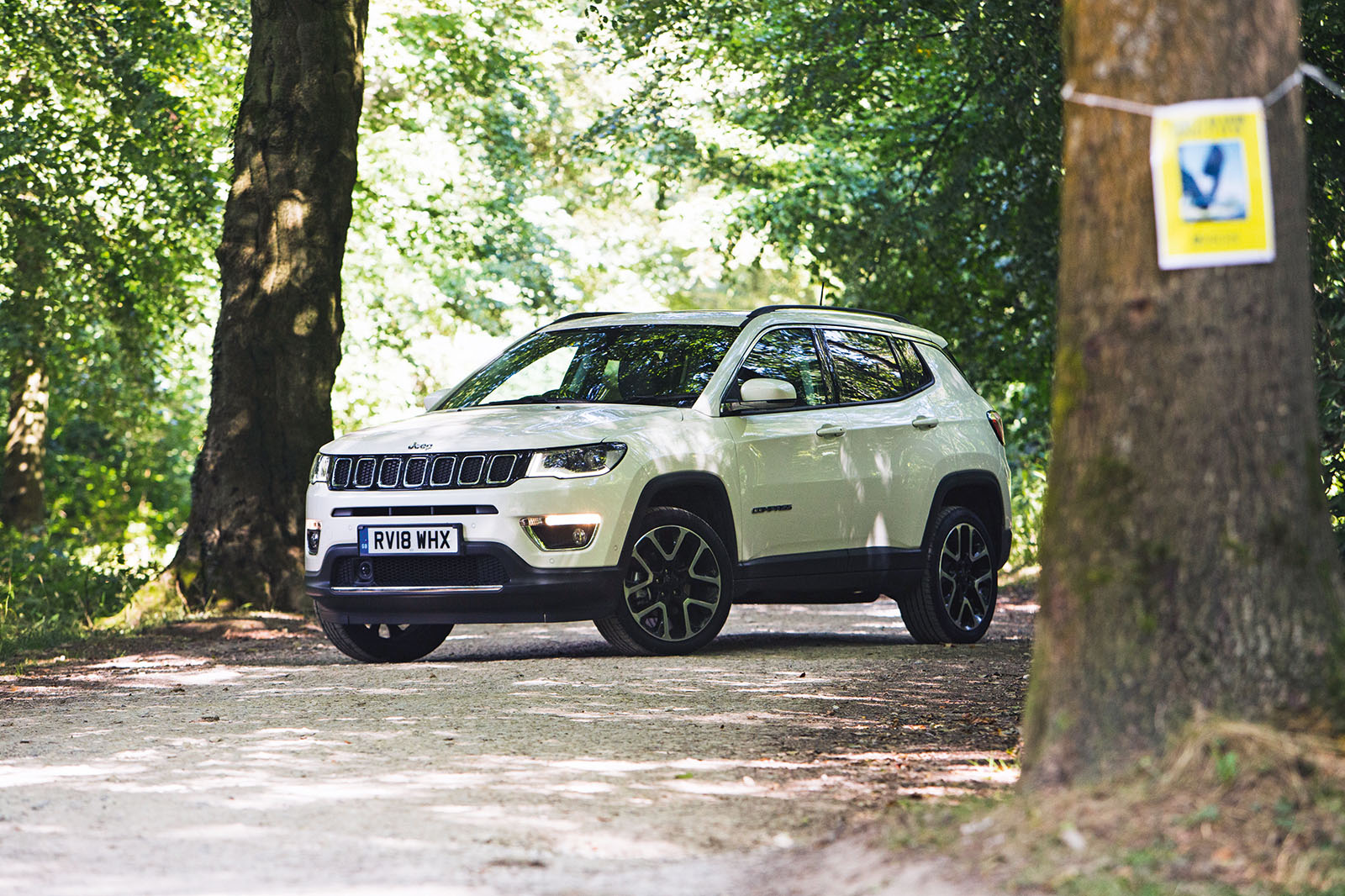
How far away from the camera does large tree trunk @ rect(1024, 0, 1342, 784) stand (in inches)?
173

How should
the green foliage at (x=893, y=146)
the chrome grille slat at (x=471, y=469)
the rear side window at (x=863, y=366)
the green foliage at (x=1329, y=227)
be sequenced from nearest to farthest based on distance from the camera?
the chrome grille slat at (x=471, y=469), the green foliage at (x=1329, y=227), the rear side window at (x=863, y=366), the green foliage at (x=893, y=146)

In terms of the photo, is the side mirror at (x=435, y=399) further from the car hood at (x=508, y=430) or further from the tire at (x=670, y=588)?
the tire at (x=670, y=588)

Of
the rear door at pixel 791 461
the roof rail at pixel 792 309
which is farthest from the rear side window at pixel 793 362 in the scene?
the roof rail at pixel 792 309

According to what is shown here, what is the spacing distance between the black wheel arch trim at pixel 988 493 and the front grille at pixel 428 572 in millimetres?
3087

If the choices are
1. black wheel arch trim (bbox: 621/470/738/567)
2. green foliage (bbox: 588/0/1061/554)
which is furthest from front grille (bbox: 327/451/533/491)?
green foliage (bbox: 588/0/1061/554)

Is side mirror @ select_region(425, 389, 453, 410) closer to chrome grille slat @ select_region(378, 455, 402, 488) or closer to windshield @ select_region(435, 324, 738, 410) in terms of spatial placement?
windshield @ select_region(435, 324, 738, 410)

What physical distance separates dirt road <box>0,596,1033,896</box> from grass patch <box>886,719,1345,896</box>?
261 millimetres

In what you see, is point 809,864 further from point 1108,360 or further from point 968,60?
point 968,60

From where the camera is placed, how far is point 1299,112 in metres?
4.70

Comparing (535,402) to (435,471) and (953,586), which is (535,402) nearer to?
(435,471)

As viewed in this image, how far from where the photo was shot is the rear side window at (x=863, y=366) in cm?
1020

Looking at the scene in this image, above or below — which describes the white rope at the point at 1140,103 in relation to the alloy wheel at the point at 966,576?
above

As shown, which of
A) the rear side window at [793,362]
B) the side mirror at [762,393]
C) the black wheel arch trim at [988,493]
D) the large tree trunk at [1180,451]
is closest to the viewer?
the large tree trunk at [1180,451]

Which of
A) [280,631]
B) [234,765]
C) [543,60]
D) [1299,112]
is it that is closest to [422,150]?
[543,60]
